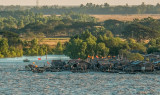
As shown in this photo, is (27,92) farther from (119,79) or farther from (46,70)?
(46,70)

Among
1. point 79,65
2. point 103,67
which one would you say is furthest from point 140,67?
point 79,65

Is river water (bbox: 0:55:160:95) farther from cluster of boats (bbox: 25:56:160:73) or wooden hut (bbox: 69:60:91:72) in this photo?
wooden hut (bbox: 69:60:91:72)

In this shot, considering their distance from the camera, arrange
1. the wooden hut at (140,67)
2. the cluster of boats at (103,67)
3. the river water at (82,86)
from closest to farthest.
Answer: the river water at (82,86) → the wooden hut at (140,67) → the cluster of boats at (103,67)

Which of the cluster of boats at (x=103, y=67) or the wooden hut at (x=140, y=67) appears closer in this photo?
the wooden hut at (x=140, y=67)

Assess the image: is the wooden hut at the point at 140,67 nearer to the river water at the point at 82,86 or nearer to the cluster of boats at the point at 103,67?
the cluster of boats at the point at 103,67

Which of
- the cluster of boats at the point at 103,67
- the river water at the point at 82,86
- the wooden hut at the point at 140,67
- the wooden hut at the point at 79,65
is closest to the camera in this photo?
the river water at the point at 82,86

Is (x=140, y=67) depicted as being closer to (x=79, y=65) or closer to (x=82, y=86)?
(x=79, y=65)

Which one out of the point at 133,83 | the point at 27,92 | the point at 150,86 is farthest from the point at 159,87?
the point at 27,92

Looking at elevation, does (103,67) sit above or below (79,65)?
below

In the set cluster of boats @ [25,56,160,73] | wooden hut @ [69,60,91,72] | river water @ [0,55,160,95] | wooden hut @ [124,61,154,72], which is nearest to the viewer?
river water @ [0,55,160,95]

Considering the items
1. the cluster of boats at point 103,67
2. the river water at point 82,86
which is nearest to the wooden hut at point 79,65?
the cluster of boats at point 103,67

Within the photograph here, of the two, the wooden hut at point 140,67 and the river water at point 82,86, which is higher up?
the river water at point 82,86

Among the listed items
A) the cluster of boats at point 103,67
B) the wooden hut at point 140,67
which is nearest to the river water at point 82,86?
the wooden hut at point 140,67

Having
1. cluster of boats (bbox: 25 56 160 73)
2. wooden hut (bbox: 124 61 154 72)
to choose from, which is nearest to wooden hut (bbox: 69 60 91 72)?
cluster of boats (bbox: 25 56 160 73)
